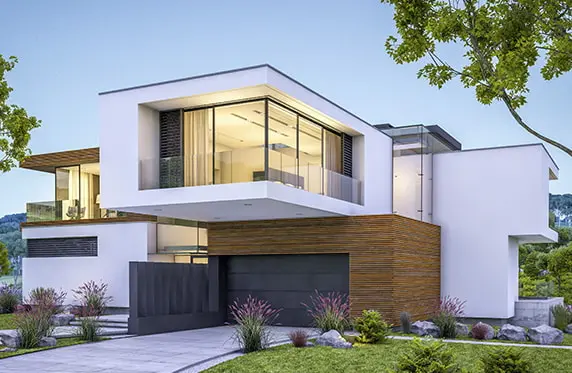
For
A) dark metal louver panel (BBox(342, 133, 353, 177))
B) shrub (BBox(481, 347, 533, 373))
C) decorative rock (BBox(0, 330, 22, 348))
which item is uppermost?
dark metal louver panel (BBox(342, 133, 353, 177))

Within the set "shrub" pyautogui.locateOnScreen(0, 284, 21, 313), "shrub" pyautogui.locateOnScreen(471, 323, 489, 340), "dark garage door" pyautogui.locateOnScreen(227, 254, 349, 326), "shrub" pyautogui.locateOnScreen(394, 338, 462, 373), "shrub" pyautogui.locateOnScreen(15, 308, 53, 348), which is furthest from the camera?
"shrub" pyautogui.locateOnScreen(0, 284, 21, 313)

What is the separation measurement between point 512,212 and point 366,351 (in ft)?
30.0

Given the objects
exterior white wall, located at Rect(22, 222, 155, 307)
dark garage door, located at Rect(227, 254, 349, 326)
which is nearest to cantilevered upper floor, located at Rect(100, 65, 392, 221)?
dark garage door, located at Rect(227, 254, 349, 326)

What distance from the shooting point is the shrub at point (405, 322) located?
15.4m

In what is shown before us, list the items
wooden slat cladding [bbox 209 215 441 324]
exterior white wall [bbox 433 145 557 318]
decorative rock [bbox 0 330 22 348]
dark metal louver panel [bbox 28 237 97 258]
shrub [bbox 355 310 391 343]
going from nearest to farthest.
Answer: decorative rock [bbox 0 330 22 348]
shrub [bbox 355 310 391 343]
wooden slat cladding [bbox 209 215 441 324]
exterior white wall [bbox 433 145 557 318]
dark metal louver panel [bbox 28 237 97 258]

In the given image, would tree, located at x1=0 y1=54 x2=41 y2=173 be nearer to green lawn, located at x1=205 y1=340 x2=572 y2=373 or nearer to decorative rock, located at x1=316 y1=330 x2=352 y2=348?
green lawn, located at x1=205 y1=340 x2=572 y2=373

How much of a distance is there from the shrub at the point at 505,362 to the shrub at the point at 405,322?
6.32 meters

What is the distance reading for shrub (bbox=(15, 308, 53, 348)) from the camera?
42.4ft

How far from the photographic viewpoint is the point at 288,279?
1791 cm

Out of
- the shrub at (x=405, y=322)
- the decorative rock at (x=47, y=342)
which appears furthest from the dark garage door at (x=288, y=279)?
the decorative rock at (x=47, y=342)

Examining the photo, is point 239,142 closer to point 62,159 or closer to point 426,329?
point 426,329

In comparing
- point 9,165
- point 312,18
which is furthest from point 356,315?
point 312,18

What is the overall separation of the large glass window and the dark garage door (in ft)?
12.3

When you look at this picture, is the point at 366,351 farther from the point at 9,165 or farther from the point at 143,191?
the point at 9,165
